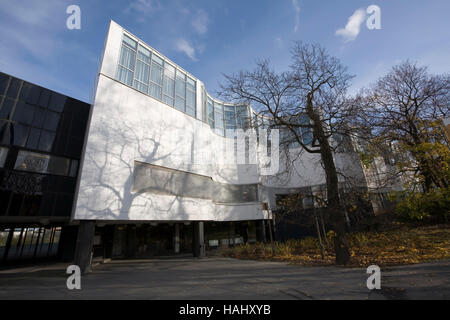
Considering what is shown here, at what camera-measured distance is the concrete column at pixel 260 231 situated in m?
21.4

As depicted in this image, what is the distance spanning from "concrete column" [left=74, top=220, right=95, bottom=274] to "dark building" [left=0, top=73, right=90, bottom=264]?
2.63m

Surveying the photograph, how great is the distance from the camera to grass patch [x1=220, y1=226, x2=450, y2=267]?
891 centimetres

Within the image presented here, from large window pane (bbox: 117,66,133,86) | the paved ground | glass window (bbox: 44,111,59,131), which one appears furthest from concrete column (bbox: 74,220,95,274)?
large window pane (bbox: 117,66,133,86)

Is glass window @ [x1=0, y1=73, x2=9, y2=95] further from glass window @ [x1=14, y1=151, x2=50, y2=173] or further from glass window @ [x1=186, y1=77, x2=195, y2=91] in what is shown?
glass window @ [x1=186, y1=77, x2=195, y2=91]

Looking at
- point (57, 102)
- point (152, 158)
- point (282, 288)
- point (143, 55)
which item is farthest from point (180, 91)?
point (282, 288)

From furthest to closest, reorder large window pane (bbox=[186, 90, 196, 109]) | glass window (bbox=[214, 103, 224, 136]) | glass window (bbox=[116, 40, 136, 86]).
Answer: glass window (bbox=[214, 103, 224, 136])
large window pane (bbox=[186, 90, 196, 109])
glass window (bbox=[116, 40, 136, 86])

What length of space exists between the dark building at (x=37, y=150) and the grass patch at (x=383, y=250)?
43.0 feet

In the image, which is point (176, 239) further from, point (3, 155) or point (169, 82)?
point (169, 82)

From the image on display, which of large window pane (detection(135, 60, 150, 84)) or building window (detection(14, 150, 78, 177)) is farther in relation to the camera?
large window pane (detection(135, 60, 150, 84))

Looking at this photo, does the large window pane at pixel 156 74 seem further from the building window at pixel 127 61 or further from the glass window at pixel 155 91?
the building window at pixel 127 61

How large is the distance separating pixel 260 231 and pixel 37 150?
20122mm

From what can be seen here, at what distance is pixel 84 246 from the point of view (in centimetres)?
1077

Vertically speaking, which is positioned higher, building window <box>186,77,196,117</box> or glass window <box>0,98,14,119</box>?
building window <box>186,77,196,117</box>

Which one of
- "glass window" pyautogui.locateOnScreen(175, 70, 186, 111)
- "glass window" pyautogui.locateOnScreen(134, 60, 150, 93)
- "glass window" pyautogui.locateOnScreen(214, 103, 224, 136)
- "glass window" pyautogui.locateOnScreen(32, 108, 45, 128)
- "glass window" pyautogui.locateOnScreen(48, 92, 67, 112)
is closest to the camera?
"glass window" pyautogui.locateOnScreen(32, 108, 45, 128)
